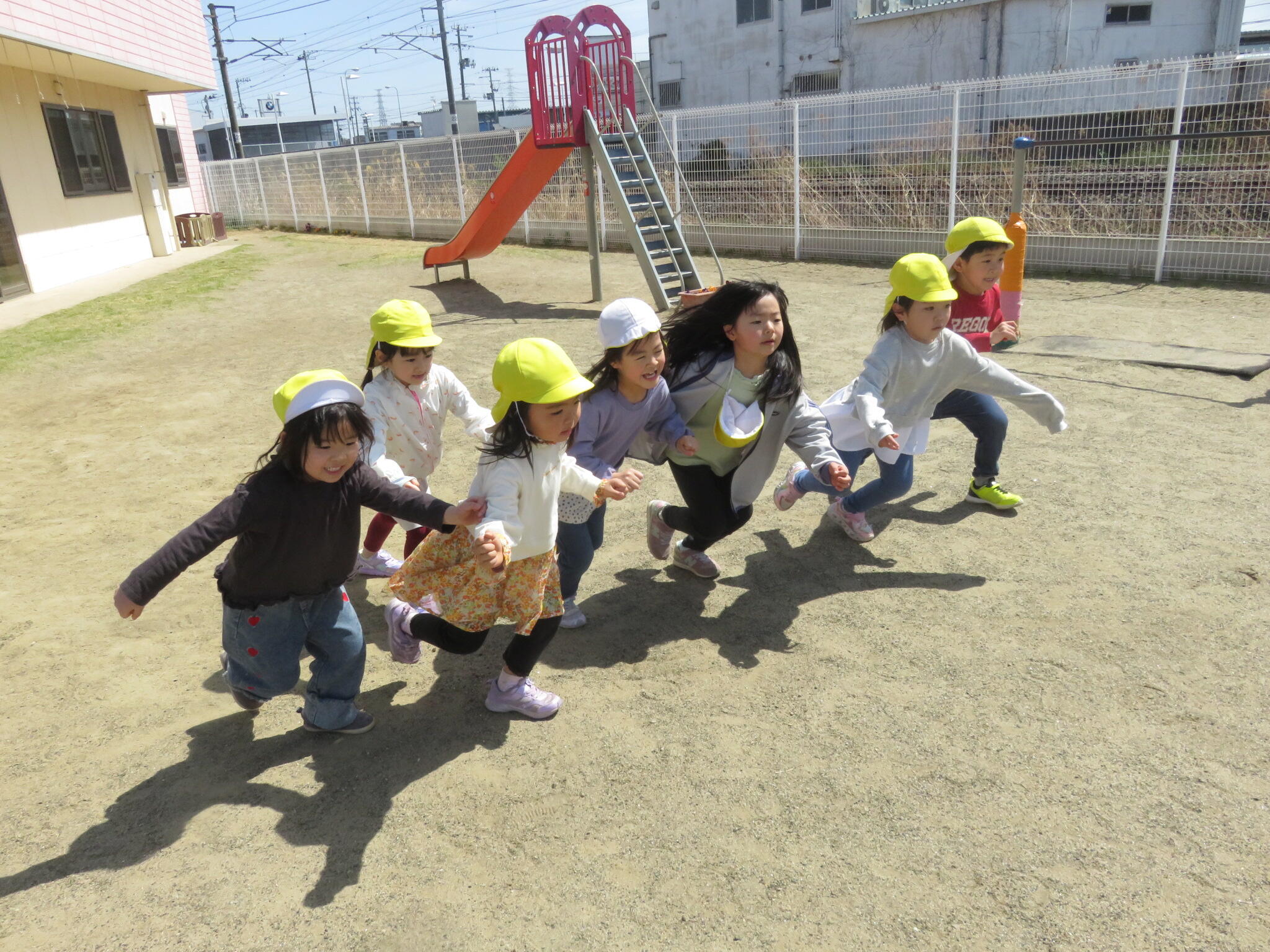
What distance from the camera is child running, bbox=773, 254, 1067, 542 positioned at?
3.65m

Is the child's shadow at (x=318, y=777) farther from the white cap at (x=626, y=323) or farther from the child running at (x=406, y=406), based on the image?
the white cap at (x=626, y=323)

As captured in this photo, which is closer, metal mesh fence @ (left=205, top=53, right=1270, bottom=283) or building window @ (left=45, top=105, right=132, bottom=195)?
metal mesh fence @ (left=205, top=53, right=1270, bottom=283)

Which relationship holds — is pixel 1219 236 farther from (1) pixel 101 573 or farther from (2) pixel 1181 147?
(1) pixel 101 573

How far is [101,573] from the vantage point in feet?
13.2

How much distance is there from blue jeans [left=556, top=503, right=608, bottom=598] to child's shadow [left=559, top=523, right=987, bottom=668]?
0.20 metres

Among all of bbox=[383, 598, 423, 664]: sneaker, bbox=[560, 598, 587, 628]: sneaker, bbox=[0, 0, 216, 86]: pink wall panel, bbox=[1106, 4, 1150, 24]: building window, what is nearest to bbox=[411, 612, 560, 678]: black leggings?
bbox=[383, 598, 423, 664]: sneaker

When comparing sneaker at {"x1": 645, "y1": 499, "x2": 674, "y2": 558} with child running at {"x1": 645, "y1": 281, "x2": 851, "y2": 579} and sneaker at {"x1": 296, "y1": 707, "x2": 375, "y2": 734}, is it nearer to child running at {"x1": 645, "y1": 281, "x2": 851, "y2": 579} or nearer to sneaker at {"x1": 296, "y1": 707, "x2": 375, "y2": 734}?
child running at {"x1": 645, "y1": 281, "x2": 851, "y2": 579}

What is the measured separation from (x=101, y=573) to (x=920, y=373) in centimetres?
364

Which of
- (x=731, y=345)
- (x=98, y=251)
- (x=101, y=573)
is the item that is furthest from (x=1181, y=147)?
(x=98, y=251)

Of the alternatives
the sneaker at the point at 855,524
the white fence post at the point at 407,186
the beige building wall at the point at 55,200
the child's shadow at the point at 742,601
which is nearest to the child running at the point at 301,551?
the child's shadow at the point at 742,601

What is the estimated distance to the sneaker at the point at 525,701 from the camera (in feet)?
9.41

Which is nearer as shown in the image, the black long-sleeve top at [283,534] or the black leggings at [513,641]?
the black long-sleeve top at [283,534]

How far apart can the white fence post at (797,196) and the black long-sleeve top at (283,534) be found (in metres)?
10.2

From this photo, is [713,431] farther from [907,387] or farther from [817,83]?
[817,83]
